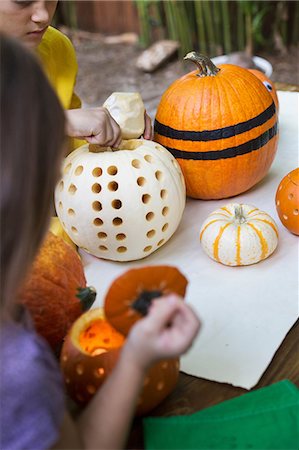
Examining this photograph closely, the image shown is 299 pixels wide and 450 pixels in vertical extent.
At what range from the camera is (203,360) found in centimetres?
78

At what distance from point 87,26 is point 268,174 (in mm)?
2880

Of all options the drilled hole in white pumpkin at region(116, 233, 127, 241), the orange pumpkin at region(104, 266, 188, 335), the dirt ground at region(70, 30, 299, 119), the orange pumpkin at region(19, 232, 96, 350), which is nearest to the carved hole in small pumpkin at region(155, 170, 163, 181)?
the drilled hole in white pumpkin at region(116, 233, 127, 241)

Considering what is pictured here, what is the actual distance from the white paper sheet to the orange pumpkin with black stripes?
6 centimetres

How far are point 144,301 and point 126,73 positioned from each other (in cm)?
279

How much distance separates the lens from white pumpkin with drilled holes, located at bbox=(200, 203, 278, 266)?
0.94 m

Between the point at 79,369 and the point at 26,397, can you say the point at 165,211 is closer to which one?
the point at 79,369

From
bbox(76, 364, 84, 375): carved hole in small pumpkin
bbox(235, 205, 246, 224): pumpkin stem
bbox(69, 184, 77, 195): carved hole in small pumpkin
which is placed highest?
bbox(69, 184, 77, 195): carved hole in small pumpkin

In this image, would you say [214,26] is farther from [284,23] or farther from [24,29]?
[24,29]

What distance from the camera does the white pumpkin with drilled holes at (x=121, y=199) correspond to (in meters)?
0.93

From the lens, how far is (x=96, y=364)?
2.20 ft

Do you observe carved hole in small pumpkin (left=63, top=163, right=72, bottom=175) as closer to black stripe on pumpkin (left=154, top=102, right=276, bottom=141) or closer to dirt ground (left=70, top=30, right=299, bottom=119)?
black stripe on pumpkin (left=154, top=102, right=276, bottom=141)

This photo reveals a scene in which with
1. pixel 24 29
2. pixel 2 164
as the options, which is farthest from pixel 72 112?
pixel 2 164

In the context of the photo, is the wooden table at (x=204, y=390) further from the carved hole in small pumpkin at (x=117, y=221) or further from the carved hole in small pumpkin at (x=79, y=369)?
the carved hole in small pumpkin at (x=117, y=221)

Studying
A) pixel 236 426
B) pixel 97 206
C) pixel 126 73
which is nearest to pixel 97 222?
pixel 97 206
